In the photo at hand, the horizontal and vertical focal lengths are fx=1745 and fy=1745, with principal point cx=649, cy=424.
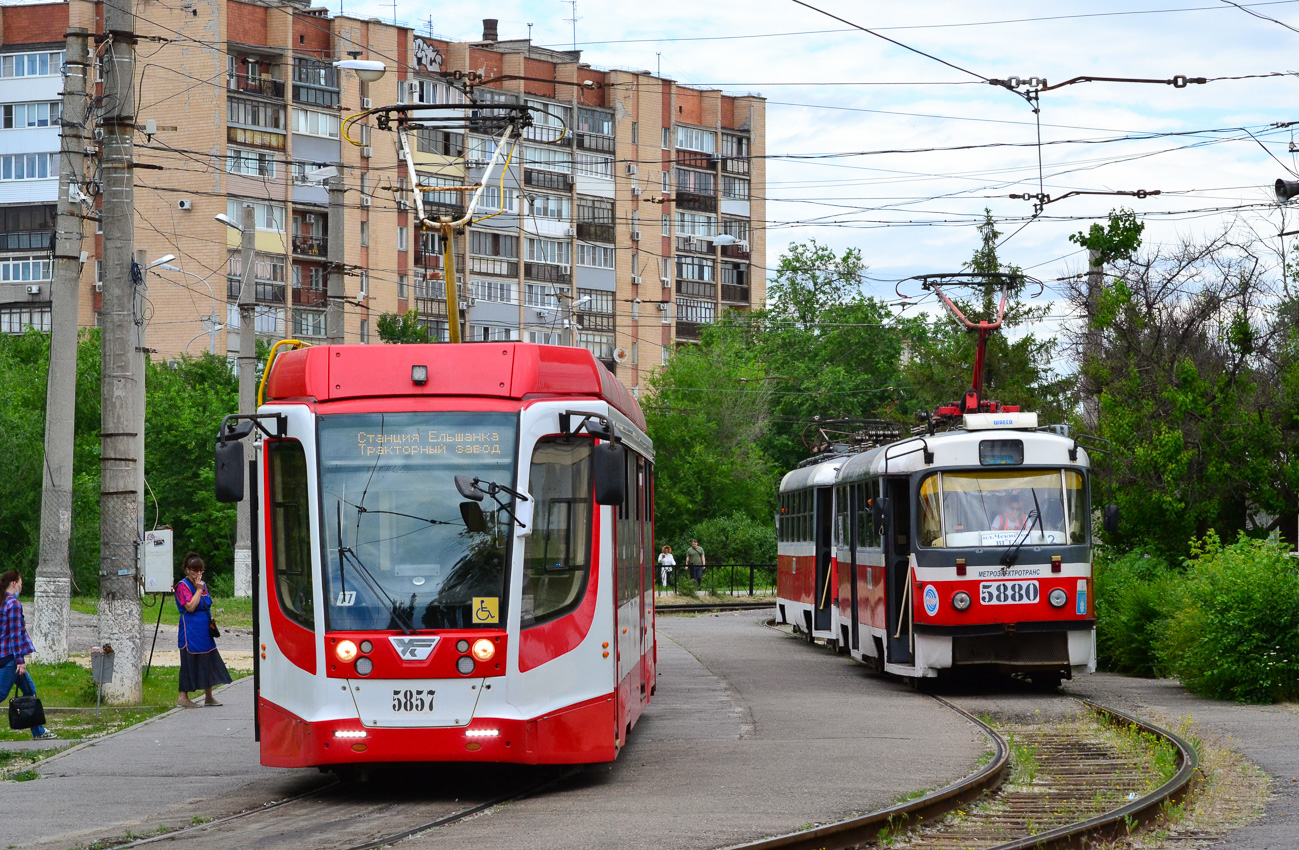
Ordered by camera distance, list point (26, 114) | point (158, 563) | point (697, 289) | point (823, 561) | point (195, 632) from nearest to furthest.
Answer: point (195, 632)
point (158, 563)
point (823, 561)
point (26, 114)
point (697, 289)

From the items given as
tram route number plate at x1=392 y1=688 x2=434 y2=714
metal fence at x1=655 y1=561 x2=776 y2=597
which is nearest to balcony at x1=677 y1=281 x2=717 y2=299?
metal fence at x1=655 y1=561 x2=776 y2=597

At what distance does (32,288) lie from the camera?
2768 inches

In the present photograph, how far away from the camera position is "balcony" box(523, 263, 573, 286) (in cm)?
7812

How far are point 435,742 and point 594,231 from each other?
231 ft

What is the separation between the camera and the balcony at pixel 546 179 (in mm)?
77500

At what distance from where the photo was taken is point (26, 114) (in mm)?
69562

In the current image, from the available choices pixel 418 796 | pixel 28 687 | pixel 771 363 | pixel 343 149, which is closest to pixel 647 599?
pixel 418 796

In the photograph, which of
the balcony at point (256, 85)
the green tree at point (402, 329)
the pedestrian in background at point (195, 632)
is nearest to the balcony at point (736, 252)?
the balcony at point (256, 85)

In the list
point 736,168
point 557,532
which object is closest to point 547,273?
point 736,168

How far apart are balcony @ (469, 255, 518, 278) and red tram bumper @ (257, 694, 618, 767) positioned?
64.8 metres

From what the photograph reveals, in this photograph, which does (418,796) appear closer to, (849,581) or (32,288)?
(849,581)

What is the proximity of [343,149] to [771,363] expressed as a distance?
25.4 metres

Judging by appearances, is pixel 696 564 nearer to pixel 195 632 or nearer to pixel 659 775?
pixel 195 632

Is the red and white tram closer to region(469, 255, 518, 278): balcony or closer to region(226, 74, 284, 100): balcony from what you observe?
region(226, 74, 284, 100): balcony
